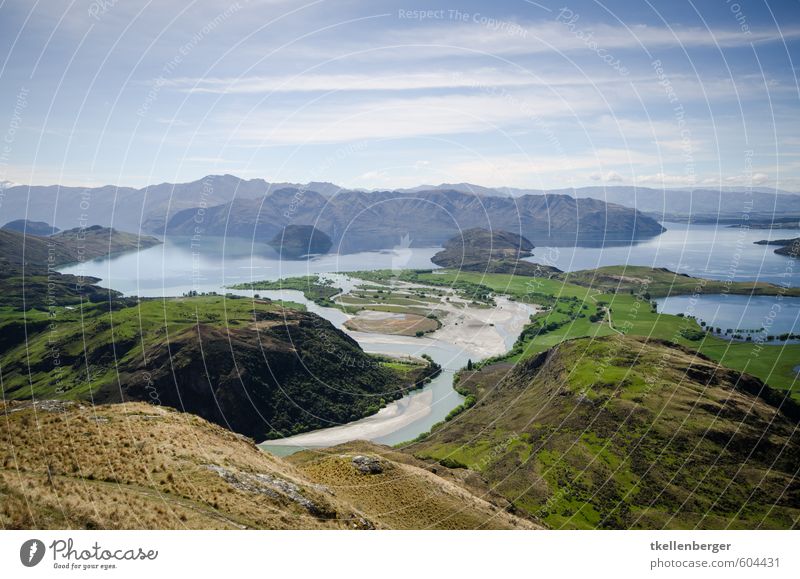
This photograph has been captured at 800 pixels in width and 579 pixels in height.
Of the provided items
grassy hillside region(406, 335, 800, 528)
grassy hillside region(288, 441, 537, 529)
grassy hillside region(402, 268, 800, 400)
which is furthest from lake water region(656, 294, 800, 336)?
grassy hillside region(288, 441, 537, 529)

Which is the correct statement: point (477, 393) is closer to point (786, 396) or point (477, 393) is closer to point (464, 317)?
point (786, 396)

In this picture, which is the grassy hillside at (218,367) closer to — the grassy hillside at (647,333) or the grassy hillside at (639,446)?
the grassy hillside at (639,446)

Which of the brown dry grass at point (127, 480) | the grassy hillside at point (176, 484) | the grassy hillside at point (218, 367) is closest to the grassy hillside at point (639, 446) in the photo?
the grassy hillside at point (176, 484)

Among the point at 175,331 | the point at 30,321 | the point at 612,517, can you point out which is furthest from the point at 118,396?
the point at 612,517

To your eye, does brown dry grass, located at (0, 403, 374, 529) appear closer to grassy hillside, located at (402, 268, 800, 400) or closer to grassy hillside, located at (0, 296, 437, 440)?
grassy hillside, located at (0, 296, 437, 440)

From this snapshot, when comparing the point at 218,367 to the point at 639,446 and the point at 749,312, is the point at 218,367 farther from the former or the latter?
the point at 749,312

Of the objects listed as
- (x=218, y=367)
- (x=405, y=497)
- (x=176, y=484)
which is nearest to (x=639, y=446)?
(x=405, y=497)

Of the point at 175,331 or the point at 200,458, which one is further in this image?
the point at 175,331
